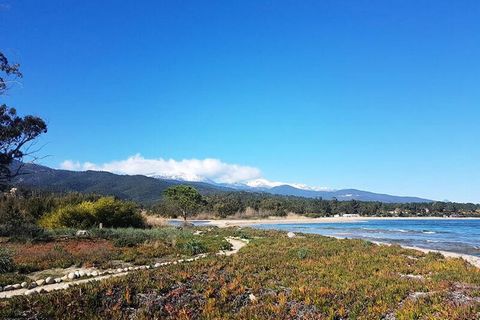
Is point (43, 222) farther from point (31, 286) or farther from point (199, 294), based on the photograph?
point (199, 294)

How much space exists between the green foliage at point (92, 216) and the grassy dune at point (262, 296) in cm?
2249

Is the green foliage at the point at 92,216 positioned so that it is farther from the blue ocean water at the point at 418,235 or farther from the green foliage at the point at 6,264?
the blue ocean water at the point at 418,235

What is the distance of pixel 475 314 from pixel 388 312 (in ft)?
6.99

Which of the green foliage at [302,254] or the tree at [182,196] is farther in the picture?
the tree at [182,196]

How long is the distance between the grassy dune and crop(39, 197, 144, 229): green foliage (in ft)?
73.8

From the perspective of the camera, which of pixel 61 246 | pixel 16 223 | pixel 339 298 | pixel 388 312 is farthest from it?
pixel 16 223

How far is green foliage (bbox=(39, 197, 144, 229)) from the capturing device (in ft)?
116

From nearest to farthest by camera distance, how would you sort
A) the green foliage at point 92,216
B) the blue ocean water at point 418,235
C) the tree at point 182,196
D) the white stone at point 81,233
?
the white stone at point 81,233
the green foliage at point 92,216
the blue ocean water at point 418,235
the tree at point 182,196

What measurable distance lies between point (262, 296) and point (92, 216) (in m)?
27.7

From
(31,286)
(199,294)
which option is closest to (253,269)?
(199,294)

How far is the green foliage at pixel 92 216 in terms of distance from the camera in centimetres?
3538

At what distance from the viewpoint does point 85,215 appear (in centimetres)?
3656

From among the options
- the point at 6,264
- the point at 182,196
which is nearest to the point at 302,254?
the point at 6,264

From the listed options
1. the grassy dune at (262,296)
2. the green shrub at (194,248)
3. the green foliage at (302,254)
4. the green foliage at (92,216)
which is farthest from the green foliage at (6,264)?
the green foliage at (92,216)
